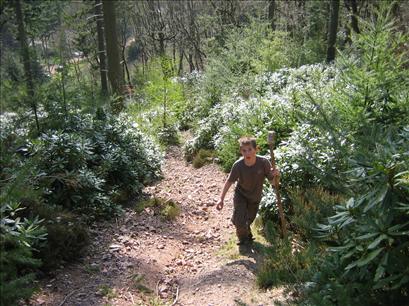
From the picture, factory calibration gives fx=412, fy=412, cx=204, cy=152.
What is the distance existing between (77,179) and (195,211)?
2.46m

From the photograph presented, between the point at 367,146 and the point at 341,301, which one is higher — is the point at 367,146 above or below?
above

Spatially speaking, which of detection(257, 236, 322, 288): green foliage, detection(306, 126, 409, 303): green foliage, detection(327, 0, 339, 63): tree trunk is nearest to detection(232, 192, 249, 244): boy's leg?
detection(257, 236, 322, 288): green foliage

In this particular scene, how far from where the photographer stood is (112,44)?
43.0ft

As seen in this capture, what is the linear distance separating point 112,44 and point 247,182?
9137 millimetres

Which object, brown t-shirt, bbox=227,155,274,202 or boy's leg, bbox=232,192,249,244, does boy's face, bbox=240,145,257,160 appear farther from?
boy's leg, bbox=232,192,249,244

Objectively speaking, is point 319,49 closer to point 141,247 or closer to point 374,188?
point 141,247

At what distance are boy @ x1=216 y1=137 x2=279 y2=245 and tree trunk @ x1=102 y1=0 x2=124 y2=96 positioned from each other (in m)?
8.20

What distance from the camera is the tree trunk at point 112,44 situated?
505 inches

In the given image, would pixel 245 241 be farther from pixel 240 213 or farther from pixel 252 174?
pixel 252 174

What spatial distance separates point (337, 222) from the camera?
2697 mm

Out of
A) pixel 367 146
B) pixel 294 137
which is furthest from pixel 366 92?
pixel 367 146

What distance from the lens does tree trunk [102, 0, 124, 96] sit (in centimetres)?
1284

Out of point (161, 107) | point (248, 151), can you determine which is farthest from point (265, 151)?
point (161, 107)

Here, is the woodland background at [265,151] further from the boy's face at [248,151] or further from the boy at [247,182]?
the boy's face at [248,151]
